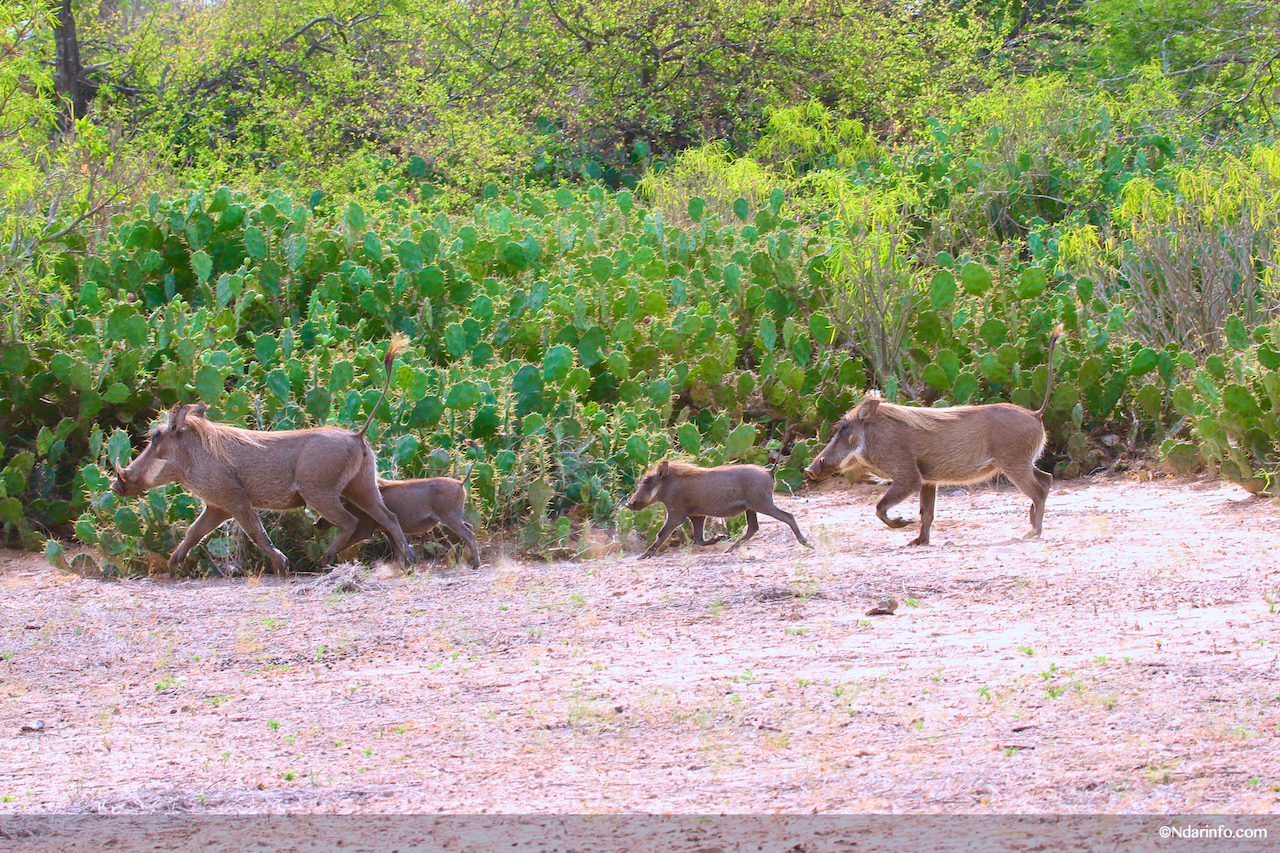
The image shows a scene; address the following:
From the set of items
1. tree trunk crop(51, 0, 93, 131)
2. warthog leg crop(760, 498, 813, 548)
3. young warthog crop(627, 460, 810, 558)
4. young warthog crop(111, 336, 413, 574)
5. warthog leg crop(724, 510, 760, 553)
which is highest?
tree trunk crop(51, 0, 93, 131)

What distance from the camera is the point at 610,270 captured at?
9.05 m

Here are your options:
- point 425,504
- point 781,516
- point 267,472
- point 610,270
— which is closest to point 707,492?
point 781,516

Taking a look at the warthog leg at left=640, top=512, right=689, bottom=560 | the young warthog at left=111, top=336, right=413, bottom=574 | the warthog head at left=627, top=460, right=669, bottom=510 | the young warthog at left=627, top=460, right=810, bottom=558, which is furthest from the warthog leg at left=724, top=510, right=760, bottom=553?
the young warthog at left=111, top=336, right=413, bottom=574

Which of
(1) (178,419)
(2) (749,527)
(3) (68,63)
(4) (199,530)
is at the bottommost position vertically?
(2) (749,527)

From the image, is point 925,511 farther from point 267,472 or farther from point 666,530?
point 267,472

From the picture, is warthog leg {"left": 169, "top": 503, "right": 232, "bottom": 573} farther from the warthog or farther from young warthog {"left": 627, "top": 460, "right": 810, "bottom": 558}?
young warthog {"left": 627, "top": 460, "right": 810, "bottom": 558}

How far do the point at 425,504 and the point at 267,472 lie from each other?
73 centimetres

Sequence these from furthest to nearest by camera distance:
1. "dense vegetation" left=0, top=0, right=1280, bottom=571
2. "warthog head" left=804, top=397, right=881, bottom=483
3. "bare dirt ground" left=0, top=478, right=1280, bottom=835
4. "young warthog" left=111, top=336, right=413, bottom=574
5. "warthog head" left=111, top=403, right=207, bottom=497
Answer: "dense vegetation" left=0, top=0, right=1280, bottom=571
"warthog head" left=804, top=397, right=881, bottom=483
"warthog head" left=111, top=403, right=207, bottom=497
"young warthog" left=111, top=336, right=413, bottom=574
"bare dirt ground" left=0, top=478, right=1280, bottom=835

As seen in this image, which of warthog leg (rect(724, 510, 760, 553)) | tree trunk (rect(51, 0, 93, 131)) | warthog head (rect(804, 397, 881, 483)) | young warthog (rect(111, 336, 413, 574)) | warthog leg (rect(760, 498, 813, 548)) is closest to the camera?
young warthog (rect(111, 336, 413, 574))

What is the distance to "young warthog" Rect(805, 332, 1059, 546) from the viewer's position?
6.45 meters

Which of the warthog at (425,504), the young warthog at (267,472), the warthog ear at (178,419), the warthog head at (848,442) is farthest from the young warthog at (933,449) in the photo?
the warthog ear at (178,419)

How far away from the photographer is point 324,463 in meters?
5.81

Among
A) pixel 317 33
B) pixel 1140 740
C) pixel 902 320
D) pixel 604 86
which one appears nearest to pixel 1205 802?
pixel 1140 740

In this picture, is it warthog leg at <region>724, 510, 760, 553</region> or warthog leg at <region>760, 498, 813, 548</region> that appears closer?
warthog leg at <region>760, 498, 813, 548</region>
